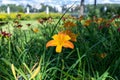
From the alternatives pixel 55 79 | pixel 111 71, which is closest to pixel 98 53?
pixel 111 71

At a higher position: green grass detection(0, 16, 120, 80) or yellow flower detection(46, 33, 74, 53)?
yellow flower detection(46, 33, 74, 53)

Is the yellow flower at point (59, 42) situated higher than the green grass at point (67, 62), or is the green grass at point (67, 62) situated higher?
the yellow flower at point (59, 42)

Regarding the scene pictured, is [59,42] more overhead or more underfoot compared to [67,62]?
more overhead

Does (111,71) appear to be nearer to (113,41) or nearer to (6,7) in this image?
(113,41)

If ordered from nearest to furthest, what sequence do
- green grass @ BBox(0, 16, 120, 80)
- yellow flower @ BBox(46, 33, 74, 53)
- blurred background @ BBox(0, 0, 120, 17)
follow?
yellow flower @ BBox(46, 33, 74, 53) → green grass @ BBox(0, 16, 120, 80) → blurred background @ BBox(0, 0, 120, 17)

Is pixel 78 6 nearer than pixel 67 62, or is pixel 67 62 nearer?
pixel 67 62

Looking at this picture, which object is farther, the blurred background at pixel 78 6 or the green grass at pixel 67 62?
the blurred background at pixel 78 6

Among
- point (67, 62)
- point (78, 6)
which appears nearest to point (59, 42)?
point (67, 62)

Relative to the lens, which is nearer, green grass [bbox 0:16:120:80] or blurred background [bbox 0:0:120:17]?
green grass [bbox 0:16:120:80]

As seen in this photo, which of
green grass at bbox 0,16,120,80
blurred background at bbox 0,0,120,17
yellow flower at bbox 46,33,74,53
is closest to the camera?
yellow flower at bbox 46,33,74,53

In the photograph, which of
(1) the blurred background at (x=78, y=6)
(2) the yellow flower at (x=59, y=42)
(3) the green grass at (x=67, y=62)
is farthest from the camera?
(1) the blurred background at (x=78, y=6)

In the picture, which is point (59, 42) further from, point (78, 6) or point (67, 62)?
point (78, 6)

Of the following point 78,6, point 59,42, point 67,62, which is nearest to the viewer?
point 59,42

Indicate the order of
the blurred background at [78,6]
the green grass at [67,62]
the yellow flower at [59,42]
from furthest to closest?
1. the blurred background at [78,6]
2. the green grass at [67,62]
3. the yellow flower at [59,42]
